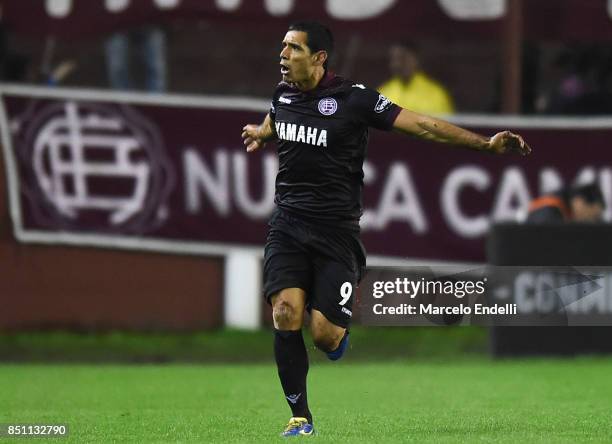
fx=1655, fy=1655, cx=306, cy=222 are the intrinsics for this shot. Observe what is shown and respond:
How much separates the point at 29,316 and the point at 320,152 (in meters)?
8.71

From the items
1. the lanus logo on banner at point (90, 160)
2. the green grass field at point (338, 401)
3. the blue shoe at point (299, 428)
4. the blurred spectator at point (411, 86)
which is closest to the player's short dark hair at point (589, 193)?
the green grass field at point (338, 401)

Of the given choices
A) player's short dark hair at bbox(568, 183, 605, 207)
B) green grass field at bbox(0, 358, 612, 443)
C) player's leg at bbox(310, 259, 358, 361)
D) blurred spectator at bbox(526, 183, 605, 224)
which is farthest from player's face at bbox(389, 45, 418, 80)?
player's leg at bbox(310, 259, 358, 361)

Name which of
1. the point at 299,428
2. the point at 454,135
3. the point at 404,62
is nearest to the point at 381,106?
the point at 454,135

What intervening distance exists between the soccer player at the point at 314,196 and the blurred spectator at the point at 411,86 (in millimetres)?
7895

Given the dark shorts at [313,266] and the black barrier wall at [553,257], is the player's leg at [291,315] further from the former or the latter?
Result: the black barrier wall at [553,257]

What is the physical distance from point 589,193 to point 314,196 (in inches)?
283

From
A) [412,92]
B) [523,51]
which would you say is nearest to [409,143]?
[412,92]

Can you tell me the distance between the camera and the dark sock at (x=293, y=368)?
27.6ft

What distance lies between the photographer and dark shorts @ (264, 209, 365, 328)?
8.49m

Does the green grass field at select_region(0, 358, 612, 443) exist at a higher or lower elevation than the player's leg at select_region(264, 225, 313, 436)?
lower

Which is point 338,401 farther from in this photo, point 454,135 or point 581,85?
point 581,85

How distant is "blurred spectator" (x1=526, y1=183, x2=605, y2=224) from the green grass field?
1.36m

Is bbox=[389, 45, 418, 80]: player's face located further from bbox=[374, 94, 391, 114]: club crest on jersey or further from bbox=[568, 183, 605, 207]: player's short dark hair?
bbox=[374, 94, 391, 114]: club crest on jersey

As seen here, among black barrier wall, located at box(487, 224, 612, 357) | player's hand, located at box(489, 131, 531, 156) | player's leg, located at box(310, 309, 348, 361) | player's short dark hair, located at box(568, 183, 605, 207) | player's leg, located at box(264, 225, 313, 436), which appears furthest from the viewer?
player's short dark hair, located at box(568, 183, 605, 207)
